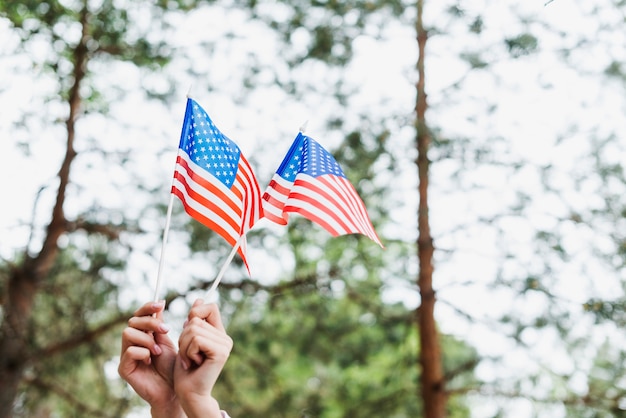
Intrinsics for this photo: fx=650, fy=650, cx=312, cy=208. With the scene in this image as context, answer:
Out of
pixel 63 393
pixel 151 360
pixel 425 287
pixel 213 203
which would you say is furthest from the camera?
pixel 63 393

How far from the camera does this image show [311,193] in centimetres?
278

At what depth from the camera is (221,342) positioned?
1.92 m

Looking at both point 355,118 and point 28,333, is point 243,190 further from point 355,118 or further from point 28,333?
point 28,333

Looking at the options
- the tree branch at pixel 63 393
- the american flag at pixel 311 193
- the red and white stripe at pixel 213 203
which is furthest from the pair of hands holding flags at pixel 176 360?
the tree branch at pixel 63 393

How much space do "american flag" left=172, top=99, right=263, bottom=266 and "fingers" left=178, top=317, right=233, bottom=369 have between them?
2.35 ft

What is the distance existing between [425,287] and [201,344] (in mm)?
4902

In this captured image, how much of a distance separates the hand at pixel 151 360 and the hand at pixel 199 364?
137 millimetres

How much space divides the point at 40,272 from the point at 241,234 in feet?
16.1

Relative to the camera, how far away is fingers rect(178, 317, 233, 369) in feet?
6.14

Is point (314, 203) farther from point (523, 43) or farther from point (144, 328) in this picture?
point (523, 43)

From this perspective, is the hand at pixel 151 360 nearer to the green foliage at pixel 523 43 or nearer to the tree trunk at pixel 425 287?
the tree trunk at pixel 425 287

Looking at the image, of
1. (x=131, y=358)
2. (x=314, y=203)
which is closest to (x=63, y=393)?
(x=314, y=203)

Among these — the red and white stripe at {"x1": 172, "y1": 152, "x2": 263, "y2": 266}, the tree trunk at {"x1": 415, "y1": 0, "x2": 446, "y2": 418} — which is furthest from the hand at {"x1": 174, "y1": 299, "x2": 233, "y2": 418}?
the tree trunk at {"x1": 415, "y1": 0, "x2": 446, "y2": 418}

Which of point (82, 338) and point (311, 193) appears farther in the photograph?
point (82, 338)
